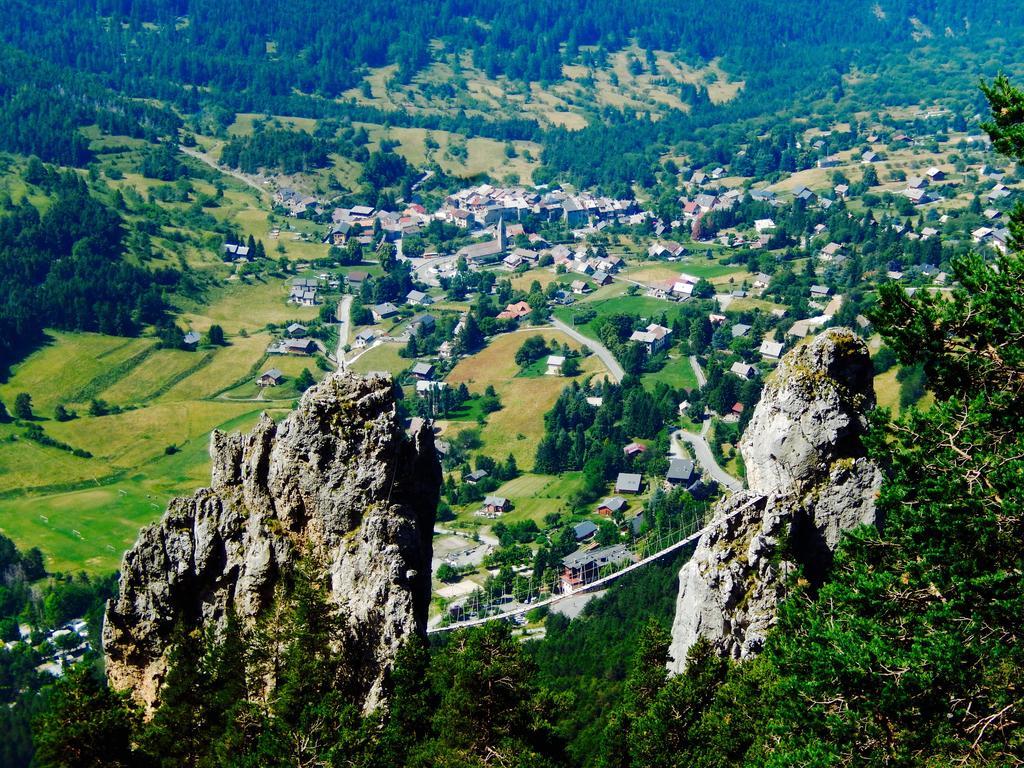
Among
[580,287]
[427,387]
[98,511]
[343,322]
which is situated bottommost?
[98,511]

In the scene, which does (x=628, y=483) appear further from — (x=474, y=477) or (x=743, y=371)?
(x=743, y=371)

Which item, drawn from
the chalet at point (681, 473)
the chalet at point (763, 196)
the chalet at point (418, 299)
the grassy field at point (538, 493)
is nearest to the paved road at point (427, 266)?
the chalet at point (418, 299)

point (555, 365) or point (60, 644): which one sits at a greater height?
point (555, 365)

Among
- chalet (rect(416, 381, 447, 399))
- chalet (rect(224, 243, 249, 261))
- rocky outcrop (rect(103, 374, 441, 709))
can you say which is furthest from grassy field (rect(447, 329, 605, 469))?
rocky outcrop (rect(103, 374, 441, 709))

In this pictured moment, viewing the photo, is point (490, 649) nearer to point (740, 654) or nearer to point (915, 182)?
point (740, 654)

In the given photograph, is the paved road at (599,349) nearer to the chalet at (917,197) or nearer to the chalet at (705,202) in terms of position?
the chalet at (705,202)

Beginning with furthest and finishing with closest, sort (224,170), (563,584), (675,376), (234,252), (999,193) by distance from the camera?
(224,170), (234,252), (999,193), (675,376), (563,584)

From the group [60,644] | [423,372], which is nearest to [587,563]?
[60,644]

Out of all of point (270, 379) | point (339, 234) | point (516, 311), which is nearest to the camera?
point (270, 379)
